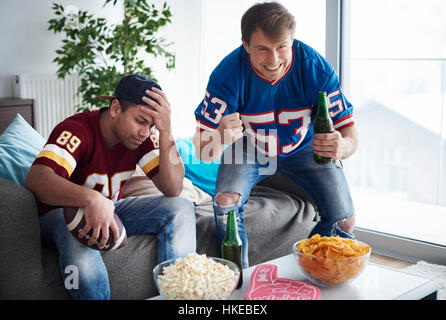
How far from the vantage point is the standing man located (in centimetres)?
202

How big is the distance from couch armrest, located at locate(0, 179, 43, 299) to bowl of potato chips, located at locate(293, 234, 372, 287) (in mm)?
800

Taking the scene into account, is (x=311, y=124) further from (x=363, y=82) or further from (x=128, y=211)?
(x=363, y=82)

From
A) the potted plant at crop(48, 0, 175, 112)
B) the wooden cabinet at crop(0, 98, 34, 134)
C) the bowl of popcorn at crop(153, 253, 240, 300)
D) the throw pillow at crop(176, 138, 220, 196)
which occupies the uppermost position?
the potted plant at crop(48, 0, 175, 112)

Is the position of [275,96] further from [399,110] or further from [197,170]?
[399,110]

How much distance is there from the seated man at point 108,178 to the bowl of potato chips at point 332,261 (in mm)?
578

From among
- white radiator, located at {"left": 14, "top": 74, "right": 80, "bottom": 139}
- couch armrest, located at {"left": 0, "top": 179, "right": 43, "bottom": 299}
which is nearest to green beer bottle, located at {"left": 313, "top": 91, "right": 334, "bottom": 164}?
couch armrest, located at {"left": 0, "top": 179, "right": 43, "bottom": 299}

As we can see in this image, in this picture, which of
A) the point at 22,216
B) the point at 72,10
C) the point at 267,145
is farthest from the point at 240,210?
the point at 72,10

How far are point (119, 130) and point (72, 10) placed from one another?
2.90 m

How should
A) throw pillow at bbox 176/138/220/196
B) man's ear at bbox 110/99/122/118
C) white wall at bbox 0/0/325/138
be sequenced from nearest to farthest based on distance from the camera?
man's ear at bbox 110/99/122/118, throw pillow at bbox 176/138/220/196, white wall at bbox 0/0/325/138

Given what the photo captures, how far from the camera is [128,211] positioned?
1875mm

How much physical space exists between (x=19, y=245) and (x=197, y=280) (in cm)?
64

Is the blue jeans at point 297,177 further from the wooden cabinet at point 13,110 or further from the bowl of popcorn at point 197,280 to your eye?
the wooden cabinet at point 13,110

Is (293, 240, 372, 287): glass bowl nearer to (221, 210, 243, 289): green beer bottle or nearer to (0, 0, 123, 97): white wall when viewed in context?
(221, 210, 243, 289): green beer bottle

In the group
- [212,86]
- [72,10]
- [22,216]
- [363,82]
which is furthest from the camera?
[72,10]
